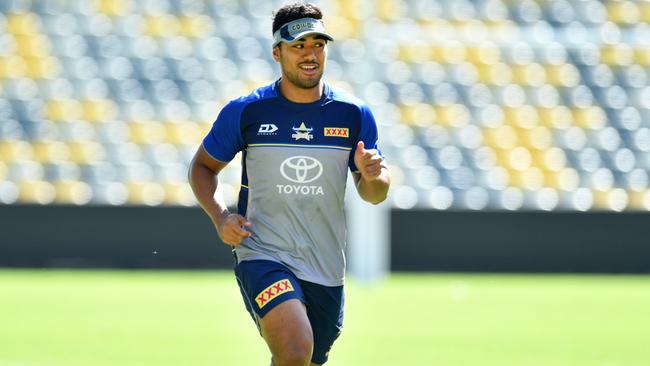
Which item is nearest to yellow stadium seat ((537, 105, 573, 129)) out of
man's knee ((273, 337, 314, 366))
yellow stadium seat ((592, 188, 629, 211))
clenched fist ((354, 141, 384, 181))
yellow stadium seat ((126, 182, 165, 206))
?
yellow stadium seat ((592, 188, 629, 211))

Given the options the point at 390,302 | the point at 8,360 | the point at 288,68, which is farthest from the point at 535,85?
the point at 288,68

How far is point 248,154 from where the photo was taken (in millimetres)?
6359

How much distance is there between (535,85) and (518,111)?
0.53m

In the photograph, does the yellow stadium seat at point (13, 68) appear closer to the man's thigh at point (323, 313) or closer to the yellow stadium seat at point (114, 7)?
the yellow stadium seat at point (114, 7)

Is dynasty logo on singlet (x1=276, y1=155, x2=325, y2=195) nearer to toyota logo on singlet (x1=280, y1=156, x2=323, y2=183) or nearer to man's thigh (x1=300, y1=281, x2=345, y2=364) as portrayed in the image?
toyota logo on singlet (x1=280, y1=156, x2=323, y2=183)

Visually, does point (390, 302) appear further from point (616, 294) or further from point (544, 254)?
point (544, 254)

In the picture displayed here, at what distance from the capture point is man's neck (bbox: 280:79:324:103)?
6352mm

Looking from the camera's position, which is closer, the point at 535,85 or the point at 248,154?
the point at 248,154

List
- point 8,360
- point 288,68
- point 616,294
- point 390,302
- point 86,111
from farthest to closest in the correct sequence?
point 86,111
point 616,294
point 390,302
point 8,360
point 288,68

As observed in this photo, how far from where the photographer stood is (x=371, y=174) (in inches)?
234

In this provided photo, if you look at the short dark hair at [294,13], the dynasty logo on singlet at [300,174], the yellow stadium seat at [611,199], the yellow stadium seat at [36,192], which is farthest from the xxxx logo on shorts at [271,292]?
the yellow stadium seat at [611,199]

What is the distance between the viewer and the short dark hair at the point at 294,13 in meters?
6.24

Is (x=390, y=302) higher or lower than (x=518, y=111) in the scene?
lower

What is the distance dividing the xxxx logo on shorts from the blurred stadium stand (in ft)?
37.5
